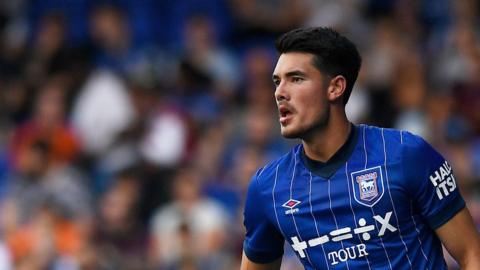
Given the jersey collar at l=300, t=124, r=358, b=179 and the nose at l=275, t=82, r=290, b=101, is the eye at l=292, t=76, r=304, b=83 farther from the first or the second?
the jersey collar at l=300, t=124, r=358, b=179

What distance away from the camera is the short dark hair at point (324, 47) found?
186 inches

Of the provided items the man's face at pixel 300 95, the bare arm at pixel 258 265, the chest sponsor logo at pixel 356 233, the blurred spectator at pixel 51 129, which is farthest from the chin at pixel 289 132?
the blurred spectator at pixel 51 129

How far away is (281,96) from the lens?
4699 mm

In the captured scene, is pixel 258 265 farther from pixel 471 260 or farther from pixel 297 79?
pixel 471 260

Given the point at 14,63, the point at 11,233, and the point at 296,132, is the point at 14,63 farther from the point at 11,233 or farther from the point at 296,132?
the point at 296,132

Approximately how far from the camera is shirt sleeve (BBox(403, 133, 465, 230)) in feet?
14.9

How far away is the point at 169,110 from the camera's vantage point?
34.4 feet

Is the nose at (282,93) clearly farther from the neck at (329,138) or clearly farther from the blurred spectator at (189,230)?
the blurred spectator at (189,230)

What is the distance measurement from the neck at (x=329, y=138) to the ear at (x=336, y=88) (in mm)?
80

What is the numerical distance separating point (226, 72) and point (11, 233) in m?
2.94

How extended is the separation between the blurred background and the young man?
3502 millimetres

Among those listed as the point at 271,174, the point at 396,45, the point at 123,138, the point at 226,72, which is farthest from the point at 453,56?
the point at 271,174

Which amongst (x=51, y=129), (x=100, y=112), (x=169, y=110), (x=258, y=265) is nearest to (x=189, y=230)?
(x=169, y=110)

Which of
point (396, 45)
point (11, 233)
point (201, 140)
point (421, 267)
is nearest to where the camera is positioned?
point (421, 267)
